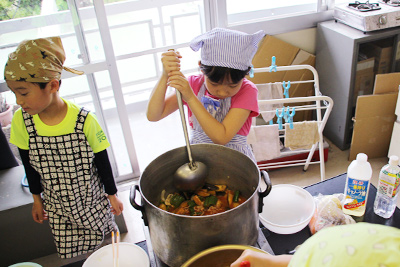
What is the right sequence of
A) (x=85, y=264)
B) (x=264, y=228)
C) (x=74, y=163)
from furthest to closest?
(x=74, y=163), (x=264, y=228), (x=85, y=264)

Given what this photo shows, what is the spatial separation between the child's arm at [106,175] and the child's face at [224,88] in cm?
50

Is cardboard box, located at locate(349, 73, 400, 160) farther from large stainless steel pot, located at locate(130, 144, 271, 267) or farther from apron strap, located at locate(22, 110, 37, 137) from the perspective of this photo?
apron strap, located at locate(22, 110, 37, 137)

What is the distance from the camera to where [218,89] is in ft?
3.34

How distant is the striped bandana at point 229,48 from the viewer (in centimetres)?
93

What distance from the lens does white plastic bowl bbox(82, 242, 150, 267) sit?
86cm

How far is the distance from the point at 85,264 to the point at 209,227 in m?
0.40

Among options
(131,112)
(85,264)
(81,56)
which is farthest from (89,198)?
(131,112)

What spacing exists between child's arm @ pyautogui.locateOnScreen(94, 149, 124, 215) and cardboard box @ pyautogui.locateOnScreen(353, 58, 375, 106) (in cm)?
186

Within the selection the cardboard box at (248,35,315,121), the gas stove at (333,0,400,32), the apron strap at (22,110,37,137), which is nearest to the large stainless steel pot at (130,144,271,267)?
the apron strap at (22,110,37,137)

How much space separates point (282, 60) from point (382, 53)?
682 mm

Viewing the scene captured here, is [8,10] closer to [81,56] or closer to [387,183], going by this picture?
[81,56]

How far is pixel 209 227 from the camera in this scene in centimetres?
68

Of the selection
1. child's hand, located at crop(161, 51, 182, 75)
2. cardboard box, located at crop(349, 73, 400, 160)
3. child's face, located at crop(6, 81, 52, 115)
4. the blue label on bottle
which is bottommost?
cardboard box, located at crop(349, 73, 400, 160)

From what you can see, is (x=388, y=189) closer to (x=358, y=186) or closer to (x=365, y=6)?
(x=358, y=186)
